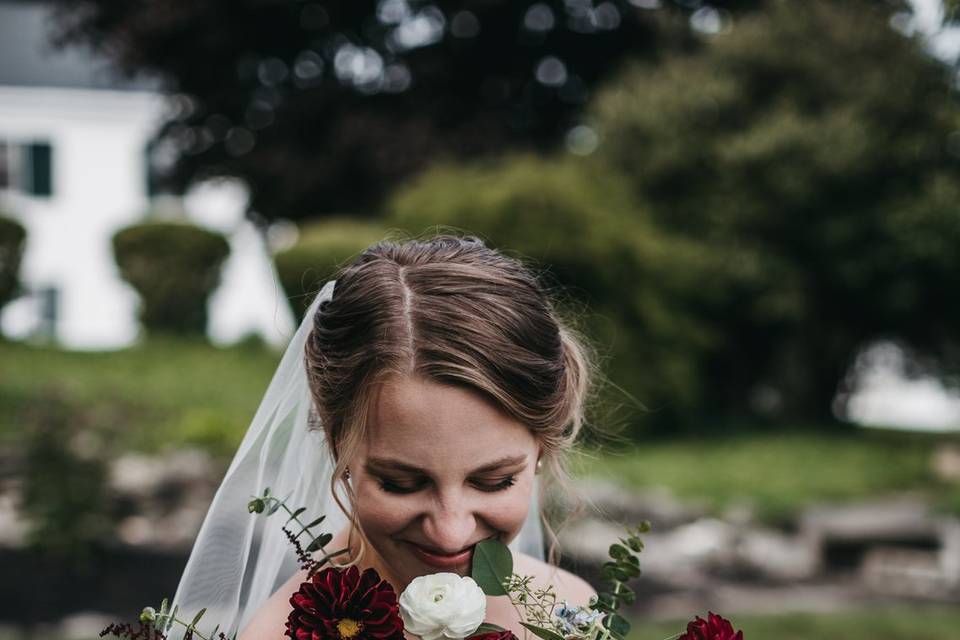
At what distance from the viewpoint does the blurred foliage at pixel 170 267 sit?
1180 centimetres

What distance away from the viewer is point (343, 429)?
2.13 meters

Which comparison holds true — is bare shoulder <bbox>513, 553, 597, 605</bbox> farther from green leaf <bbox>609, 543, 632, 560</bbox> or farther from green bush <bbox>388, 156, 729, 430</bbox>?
green bush <bbox>388, 156, 729, 430</bbox>

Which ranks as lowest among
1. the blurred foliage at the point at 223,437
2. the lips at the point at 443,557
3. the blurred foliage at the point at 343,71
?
the lips at the point at 443,557

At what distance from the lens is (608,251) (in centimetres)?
1010

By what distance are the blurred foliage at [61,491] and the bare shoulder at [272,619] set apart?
481cm

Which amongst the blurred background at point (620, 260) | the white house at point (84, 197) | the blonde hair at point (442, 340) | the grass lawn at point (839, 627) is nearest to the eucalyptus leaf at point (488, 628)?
the blonde hair at point (442, 340)

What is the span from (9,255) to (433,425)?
33.8ft

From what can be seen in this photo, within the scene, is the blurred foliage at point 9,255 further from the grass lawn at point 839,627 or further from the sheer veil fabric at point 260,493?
the sheer veil fabric at point 260,493

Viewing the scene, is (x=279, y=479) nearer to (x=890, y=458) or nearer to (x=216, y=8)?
(x=890, y=458)

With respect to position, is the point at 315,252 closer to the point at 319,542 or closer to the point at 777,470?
the point at 777,470

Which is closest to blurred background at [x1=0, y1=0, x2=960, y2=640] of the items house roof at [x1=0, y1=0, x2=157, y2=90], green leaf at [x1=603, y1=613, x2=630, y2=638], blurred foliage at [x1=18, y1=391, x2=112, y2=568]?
blurred foliage at [x1=18, y1=391, x2=112, y2=568]

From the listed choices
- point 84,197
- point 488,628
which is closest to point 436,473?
point 488,628

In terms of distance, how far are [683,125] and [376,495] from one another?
9831mm

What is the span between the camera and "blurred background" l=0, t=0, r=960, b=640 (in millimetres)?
7070
